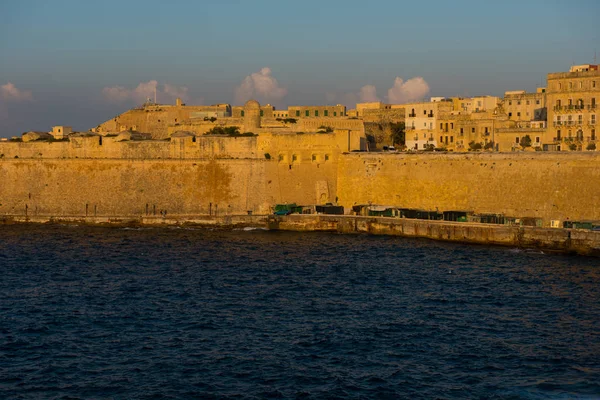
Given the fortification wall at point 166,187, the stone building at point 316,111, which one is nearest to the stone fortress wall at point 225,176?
the fortification wall at point 166,187

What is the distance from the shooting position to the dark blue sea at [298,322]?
1923cm

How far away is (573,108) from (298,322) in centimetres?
2598

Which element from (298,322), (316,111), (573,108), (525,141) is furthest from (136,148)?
(298,322)

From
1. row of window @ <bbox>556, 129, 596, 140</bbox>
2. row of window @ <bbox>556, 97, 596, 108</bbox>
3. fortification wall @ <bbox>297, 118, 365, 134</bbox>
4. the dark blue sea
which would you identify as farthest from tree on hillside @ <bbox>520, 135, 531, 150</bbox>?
the dark blue sea

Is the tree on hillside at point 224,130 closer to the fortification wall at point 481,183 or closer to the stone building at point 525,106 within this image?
the fortification wall at point 481,183

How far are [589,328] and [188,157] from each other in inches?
1115

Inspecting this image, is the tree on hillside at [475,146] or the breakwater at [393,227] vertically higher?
the tree on hillside at [475,146]

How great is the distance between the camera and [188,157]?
46.8 m

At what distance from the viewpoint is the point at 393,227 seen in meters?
41.2

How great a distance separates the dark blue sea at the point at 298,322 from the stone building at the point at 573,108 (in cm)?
1140

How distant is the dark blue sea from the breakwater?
3.36 feet

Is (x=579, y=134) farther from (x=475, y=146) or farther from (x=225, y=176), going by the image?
(x=225, y=176)

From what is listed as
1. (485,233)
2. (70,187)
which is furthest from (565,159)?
(70,187)

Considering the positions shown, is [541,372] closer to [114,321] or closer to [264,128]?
[114,321]
